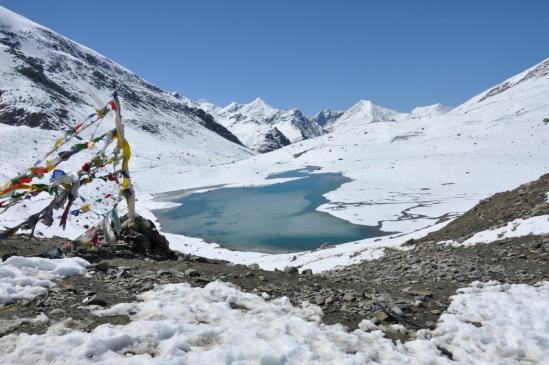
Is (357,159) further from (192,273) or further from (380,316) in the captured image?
(380,316)

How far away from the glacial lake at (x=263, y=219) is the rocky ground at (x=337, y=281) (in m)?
18.9

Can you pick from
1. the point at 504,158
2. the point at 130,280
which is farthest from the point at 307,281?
the point at 504,158

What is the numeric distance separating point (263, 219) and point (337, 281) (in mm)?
32774

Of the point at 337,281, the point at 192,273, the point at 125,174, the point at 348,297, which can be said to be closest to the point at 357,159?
the point at 125,174

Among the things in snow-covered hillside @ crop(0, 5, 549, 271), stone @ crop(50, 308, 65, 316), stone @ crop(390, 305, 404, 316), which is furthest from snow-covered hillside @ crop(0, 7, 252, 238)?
stone @ crop(390, 305, 404, 316)

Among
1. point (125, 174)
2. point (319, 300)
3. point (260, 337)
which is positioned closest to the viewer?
point (260, 337)

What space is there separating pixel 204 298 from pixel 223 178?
3069 inches

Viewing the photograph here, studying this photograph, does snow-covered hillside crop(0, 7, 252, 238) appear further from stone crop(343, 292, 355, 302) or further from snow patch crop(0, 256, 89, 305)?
stone crop(343, 292, 355, 302)

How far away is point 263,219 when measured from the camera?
1710 inches

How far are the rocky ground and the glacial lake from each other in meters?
18.9

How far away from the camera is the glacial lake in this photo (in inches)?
1325

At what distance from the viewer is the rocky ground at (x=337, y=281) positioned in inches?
286

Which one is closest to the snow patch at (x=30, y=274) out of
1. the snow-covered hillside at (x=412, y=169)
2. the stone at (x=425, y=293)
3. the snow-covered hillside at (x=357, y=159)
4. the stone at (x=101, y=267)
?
the stone at (x=101, y=267)

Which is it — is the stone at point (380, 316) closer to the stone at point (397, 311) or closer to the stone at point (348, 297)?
the stone at point (397, 311)
